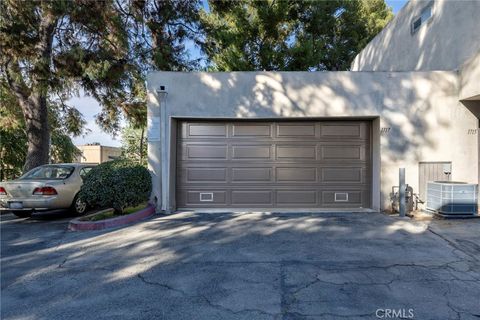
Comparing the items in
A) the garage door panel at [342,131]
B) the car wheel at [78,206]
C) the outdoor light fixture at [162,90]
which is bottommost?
the car wheel at [78,206]

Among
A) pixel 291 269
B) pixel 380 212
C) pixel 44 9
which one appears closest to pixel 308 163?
pixel 380 212

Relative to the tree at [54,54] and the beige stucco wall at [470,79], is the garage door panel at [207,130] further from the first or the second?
the beige stucco wall at [470,79]

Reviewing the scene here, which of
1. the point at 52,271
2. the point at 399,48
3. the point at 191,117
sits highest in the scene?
the point at 399,48

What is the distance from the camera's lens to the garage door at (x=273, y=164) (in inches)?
351

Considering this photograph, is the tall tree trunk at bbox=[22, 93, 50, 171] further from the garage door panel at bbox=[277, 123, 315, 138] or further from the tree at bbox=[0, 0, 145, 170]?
the garage door panel at bbox=[277, 123, 315, 138]

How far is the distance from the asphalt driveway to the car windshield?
170 centimetres

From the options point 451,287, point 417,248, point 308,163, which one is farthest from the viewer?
point 308,163

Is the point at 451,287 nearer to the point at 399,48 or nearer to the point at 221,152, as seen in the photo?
the point at 221,152

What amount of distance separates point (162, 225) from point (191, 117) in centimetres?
289

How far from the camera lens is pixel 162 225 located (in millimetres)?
7352

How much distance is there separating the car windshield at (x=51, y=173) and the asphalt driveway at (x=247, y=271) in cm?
170

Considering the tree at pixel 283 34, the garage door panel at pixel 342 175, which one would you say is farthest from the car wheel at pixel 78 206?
the tree at pixel 283 34

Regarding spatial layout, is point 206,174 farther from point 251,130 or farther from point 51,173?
point 51,173

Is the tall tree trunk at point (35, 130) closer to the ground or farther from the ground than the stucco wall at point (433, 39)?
closer to the ground
